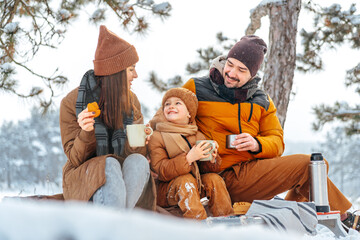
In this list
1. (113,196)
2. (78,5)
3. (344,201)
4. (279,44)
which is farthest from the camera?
(78,5)

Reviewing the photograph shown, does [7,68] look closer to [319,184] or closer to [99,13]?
[99,13]

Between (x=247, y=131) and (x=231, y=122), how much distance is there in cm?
13

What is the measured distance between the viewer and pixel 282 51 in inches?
199

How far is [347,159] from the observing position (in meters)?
32.9

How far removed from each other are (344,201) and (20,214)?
8.85ft

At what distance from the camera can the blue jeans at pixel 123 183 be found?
6.82ft

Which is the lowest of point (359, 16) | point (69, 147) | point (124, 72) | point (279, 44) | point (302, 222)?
point (302, 222)

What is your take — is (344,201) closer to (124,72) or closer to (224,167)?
(224,167)

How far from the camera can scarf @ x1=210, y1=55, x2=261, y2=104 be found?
9.64 ft

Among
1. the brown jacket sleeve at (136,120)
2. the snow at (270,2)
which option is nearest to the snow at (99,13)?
the snow at (270,2)

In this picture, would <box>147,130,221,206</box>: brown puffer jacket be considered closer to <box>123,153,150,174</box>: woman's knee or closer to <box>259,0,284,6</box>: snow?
<box>123,153,150,174</box>: woman's knee

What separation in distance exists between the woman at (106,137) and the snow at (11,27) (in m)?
3.02

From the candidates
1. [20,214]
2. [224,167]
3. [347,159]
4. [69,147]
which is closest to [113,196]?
[69,147]

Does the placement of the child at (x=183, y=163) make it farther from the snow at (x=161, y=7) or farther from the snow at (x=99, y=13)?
the snow at (x=99, y=13)
